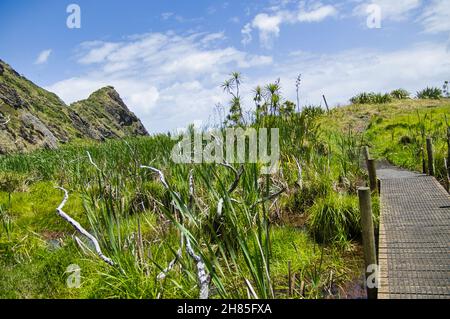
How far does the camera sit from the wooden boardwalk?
3466 mm

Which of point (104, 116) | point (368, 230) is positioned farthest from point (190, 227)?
point (104, 116)

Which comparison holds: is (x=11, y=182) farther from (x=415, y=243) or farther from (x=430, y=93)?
(x=430, y=93)

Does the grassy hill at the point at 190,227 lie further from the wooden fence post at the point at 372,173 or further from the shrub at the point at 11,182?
the wooden fence post at the point at 372,173

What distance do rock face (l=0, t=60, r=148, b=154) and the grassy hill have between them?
1.75m

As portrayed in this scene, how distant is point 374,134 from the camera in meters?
16.6

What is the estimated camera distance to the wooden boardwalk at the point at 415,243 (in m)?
3.47

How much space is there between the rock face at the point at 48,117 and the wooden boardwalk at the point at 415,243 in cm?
441

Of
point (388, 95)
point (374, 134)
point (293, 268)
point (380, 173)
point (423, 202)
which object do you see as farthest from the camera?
point (388, 95)

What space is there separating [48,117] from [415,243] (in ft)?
236

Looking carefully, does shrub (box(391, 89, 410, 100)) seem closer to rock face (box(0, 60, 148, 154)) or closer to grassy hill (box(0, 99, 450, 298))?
grassy hill (box(0, 99, 450, 298))
